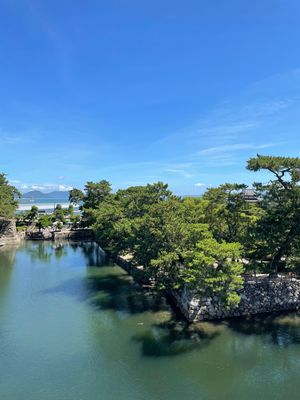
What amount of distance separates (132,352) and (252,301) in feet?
26.9

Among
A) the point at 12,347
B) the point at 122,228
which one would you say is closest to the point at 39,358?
the point at 12,347

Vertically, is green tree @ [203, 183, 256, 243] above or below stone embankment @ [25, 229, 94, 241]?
above

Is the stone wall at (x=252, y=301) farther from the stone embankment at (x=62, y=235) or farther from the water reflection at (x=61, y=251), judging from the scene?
the stone embankment at (x=62, y=235)

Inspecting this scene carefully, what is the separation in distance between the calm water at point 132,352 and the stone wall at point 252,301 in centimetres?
88

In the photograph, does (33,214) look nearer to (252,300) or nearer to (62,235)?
(62,235)

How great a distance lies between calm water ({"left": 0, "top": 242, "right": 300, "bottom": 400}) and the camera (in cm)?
1377

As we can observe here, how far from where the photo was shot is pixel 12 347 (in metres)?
17.7

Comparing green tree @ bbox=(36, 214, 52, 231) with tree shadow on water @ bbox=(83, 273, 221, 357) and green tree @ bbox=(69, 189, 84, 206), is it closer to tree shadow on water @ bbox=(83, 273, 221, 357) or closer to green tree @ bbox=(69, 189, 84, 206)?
green tree @ bbox=(69, 189, 84, 206)

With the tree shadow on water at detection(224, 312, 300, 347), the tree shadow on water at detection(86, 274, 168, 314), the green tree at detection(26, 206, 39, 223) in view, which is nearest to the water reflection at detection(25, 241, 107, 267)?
the tree shadow on water at detection(86, 274, 168, 314)

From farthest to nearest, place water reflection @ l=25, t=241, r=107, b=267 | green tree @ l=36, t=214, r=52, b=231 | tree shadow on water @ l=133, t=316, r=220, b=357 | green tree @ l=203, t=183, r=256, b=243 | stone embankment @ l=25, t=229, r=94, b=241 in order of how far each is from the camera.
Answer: green tree @ l=36, t=214, r=52, b=231 < stone embankment @ l=25, t=229, r=94, b=241 < water reflection @ l=25, t=241, r=107, b=267 < green tree @ l=203, t=183, r=256, b=243 < tree shadow on water @ l=133, t=316, r=220, b=357

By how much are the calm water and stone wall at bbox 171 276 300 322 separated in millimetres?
878

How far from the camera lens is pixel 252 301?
20.4 m

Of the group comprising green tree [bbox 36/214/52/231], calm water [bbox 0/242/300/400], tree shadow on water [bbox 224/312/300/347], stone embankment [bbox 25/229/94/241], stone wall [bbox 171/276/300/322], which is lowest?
calm water [bbox 0/242/300/400]

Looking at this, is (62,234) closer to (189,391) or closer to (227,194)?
(227,194)
